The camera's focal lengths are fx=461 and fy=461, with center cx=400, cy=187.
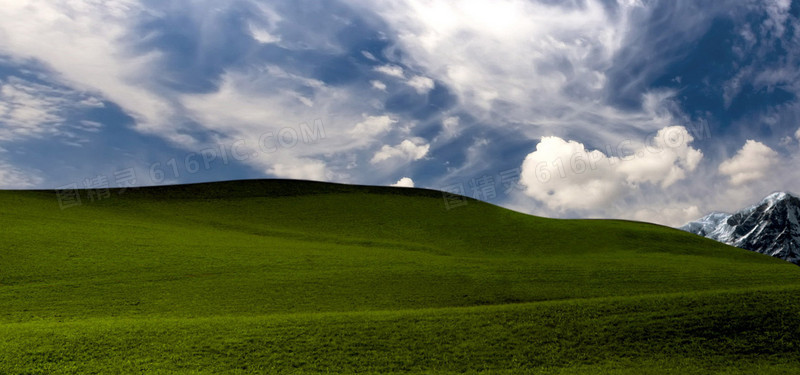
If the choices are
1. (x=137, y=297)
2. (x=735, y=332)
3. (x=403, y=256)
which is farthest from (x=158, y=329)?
(x=735, y=332)

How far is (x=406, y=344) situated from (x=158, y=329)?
1145cm

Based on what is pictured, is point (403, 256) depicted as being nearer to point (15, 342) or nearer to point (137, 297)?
point (137, 297)

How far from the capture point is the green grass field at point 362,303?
19.0m

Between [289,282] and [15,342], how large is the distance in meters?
15.4

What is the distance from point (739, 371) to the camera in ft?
62.1

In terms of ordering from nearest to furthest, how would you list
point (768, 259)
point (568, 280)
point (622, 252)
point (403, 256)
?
point (568, 280) → point (403, 256) → point (622, 252) → point (768, 259)

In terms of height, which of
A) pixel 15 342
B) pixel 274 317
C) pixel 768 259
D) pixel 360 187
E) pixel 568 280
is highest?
pixel 360 187

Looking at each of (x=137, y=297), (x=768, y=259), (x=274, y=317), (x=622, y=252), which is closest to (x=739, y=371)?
(x=274, y=317)

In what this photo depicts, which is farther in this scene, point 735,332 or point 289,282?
point 289,282

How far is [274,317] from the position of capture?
23578mm

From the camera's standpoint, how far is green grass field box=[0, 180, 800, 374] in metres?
19.0

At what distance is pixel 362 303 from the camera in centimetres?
2802

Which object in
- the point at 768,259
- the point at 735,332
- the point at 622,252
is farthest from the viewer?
the point at 768,259

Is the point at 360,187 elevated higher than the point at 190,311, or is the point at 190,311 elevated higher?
the point at 360,187
